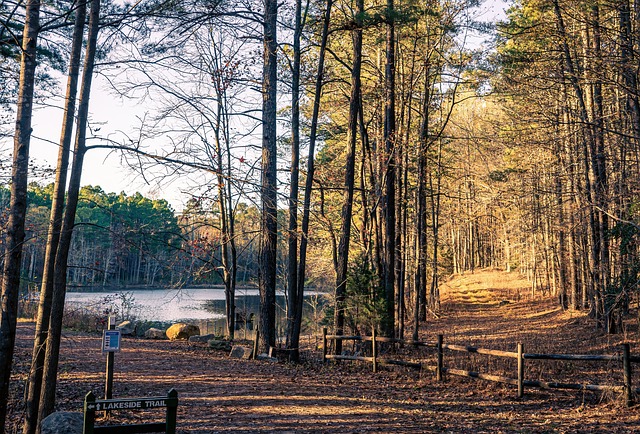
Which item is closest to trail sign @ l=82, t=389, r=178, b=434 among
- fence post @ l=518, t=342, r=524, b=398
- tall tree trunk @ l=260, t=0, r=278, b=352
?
tall tree trunk @ l=260, t=0, r=278, b=352

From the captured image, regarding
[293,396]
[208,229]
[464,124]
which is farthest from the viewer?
[464,124]

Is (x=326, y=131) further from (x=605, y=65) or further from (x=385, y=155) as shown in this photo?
(x=605, y=65)

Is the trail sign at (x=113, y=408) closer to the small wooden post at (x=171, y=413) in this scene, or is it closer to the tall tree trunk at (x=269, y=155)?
the small wooden post at (x=171, y=413)

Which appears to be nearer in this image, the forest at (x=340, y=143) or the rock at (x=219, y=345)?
the forest at (x=340, y=143)

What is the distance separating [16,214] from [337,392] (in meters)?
6.38

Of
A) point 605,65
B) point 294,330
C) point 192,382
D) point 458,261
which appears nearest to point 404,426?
point 192,382

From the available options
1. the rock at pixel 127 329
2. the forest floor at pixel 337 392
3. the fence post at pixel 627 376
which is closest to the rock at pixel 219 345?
the forest floor at pixel 337 392

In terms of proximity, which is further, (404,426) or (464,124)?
(464,124)

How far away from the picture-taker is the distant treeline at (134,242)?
6746 mm

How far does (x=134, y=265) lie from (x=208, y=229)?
55.1 m

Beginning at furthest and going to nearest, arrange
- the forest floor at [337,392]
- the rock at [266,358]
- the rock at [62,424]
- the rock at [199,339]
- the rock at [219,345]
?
the rock at [199,339]
the rock at [219,345]
the rock at [266,358]
the forest floor at [337,392]
the rock at [62,424]

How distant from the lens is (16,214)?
651 cm

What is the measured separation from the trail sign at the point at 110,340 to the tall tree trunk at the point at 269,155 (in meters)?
5.07

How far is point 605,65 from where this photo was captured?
1032cm
